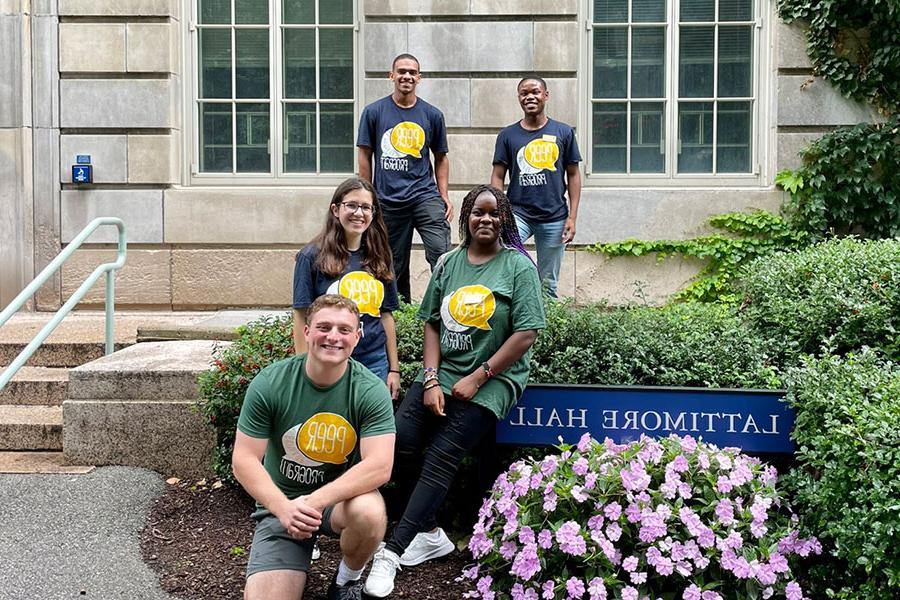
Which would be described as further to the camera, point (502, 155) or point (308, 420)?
point (502, 155)

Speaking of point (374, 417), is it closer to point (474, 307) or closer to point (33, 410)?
point (474, 307)

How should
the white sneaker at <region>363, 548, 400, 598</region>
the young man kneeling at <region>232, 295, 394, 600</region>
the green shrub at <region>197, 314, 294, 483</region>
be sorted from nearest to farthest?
the young man kneeling at <region>232, 295, 394, 600</region> < the white sneaker at <region>363, 548, 400, 598</region> < the green shrub at <region>197, 314, 294, 483</region>

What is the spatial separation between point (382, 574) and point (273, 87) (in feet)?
25.1

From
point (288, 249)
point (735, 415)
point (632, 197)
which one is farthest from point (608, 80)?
point (735, 415)

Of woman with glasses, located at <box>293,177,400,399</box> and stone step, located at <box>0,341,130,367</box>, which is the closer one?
woman with glasses, located at <box>293,177,400,399</box>

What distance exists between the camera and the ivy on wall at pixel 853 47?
10.9 m

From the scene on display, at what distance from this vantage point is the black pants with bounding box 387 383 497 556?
5.29 meters

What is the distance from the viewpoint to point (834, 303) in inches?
260

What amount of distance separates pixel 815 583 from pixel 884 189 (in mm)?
7053

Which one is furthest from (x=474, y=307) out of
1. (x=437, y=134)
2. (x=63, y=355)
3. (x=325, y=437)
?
(x=63, y=355)

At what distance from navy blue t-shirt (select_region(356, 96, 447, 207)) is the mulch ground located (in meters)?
2.64

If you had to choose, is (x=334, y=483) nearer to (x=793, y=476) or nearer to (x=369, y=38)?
(x=793, y=476)

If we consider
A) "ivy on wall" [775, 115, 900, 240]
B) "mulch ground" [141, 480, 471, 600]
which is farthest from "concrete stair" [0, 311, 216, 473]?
"ivy on wall" [775, 115, 900, 240]

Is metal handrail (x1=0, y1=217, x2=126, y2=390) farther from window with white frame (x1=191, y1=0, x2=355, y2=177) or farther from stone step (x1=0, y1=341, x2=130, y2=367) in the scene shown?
window with white frame (x1=191, y1=0, x2=355, y2=177)
